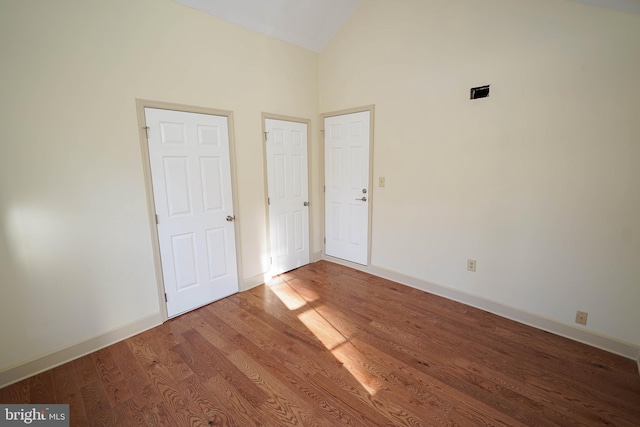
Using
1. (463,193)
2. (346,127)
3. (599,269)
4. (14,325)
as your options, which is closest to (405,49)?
(346,127)

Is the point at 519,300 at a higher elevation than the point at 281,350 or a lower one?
higher

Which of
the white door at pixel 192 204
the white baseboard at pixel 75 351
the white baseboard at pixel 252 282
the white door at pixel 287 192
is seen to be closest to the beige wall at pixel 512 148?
the white door at pixel 287 192

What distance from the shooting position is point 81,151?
2082 mm

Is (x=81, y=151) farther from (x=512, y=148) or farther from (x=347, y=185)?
(x=512, y=148)

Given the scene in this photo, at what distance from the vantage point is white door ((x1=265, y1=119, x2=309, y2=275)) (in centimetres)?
347

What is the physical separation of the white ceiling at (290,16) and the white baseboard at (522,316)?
3067 millimetres

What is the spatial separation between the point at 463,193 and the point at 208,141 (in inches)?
103

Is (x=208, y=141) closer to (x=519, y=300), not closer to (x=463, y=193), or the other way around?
(x=463, y=193)

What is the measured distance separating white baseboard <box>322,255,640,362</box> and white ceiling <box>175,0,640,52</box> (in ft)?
10.1

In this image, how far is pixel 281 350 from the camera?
7.35 feet

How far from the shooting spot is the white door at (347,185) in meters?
3.59

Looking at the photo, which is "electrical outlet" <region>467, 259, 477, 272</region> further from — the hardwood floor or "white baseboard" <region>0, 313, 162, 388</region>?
"white baseboard" <region>0, 313, 162, 388</region>

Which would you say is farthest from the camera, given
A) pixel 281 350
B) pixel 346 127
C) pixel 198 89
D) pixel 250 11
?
pixel 346 127

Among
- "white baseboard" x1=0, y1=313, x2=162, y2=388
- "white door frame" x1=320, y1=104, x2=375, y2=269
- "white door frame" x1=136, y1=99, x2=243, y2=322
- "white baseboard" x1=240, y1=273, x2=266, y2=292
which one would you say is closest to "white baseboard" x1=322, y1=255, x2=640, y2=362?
"white door frame" x1=320, y1=104, x2=375, y2=269
